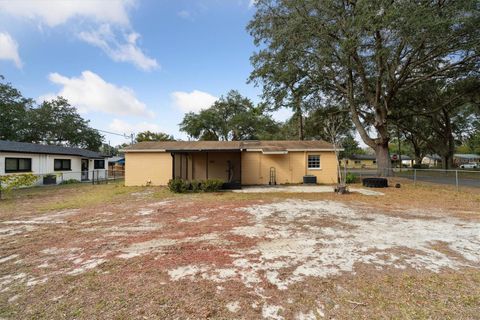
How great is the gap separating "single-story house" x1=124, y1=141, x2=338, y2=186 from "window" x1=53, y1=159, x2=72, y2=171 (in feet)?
27.0

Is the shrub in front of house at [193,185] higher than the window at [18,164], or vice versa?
the window at [18,164]

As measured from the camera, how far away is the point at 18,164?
1550cm

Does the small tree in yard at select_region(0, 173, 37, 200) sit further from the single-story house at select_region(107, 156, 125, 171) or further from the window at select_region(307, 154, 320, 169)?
the window at select_region(307, 154, 320, 169)

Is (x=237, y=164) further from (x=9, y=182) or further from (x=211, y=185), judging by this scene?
(x=9, y=182)

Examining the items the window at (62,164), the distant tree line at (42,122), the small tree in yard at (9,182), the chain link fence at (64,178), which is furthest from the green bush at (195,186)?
the distant tree line at (42,122)

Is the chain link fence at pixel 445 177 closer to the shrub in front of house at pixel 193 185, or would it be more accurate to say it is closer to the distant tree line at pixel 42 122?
the shrub in front of house at pixel 193 185

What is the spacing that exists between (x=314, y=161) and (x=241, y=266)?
42.7ft

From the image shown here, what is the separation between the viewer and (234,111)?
33.8m

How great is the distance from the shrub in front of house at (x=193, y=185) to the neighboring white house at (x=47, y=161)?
28.1ft

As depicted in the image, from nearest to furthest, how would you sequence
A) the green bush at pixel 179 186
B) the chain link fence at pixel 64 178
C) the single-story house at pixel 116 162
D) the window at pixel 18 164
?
the green bush at pixel 179 186 < the window at pixel 18 164 < the chain link fence at pixel 64 178 < the single-story house at pixel 116 162

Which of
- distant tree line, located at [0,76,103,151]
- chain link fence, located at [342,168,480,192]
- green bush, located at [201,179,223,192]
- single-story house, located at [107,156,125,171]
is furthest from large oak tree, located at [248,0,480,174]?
distant tree line, located at [0,76,103,151]

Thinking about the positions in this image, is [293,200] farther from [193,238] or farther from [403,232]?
[193,238]

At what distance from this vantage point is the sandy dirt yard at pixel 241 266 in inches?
98.9

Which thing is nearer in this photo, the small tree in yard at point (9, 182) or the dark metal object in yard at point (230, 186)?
the small tree in yard at point (9, 182)
